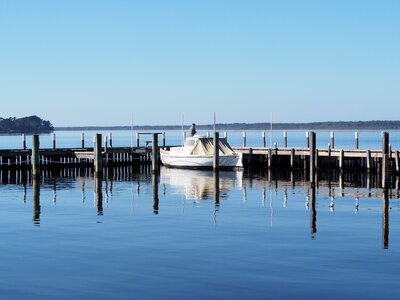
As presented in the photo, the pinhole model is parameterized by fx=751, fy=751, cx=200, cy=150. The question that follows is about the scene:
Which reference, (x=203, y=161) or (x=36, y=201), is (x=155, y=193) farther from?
(x=203, y=161)

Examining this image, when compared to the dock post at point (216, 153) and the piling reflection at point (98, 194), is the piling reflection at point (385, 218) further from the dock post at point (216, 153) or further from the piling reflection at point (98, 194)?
the dock post at point (216, 153)

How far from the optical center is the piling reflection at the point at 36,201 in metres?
31.1

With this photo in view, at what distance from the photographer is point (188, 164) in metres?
62.6

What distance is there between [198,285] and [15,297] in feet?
14.2

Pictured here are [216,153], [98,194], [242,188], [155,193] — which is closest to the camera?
[98,194]

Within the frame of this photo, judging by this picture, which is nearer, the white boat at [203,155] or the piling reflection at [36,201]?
the piling reflection at [36,201]

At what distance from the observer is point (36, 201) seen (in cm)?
3841

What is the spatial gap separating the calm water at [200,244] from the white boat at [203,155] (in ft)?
56.3

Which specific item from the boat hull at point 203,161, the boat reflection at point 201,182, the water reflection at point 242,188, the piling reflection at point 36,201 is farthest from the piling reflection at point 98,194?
the boat hull at point 203,161

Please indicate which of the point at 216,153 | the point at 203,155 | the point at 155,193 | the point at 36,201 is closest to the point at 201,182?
the point at 216,153

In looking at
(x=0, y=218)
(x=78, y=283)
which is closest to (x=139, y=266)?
(x=78, y=283)

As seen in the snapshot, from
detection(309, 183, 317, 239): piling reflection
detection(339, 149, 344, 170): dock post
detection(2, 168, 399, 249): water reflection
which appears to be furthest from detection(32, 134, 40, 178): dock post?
detection(339, 149, 344, 170): dock post

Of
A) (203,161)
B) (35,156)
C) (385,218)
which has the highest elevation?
(35,156)

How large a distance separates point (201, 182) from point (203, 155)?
11166mm
